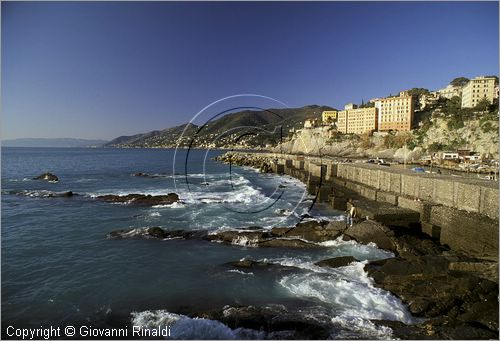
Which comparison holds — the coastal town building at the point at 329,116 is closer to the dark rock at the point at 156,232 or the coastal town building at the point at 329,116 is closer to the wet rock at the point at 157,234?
the wet rock at the point at 157,234

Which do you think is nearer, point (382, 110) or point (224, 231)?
point (224, 231)

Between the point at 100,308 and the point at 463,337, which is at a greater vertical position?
the point at 463,337

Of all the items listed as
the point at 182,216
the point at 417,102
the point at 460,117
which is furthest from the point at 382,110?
the point at 182,216

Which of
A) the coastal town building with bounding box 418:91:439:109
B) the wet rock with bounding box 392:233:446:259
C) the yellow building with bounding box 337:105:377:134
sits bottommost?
the wet rock with bounding box 392:233:446:259

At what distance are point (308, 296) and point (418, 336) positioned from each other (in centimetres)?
368

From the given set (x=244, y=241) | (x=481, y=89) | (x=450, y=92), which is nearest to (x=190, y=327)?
(x=244, y=241)

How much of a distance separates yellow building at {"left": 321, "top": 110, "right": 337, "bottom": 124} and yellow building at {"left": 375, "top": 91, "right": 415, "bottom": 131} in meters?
38.9

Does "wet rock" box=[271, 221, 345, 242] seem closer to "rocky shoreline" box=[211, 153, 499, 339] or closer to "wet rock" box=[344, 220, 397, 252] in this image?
"wet rock" box=[344, 220, 397, 252]

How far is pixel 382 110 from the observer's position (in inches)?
4439

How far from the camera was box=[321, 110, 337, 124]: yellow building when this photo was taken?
153775 millimetres

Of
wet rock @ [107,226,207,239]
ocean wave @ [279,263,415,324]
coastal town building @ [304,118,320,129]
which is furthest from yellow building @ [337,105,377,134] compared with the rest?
ocean wave @ [279,263,415,324]

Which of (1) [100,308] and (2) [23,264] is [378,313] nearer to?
(1) [100,308]

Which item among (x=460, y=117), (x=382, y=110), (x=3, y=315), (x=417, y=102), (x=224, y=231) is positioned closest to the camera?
(x=3, y=315)

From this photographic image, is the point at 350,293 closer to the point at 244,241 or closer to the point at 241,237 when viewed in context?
the point at 244,241
